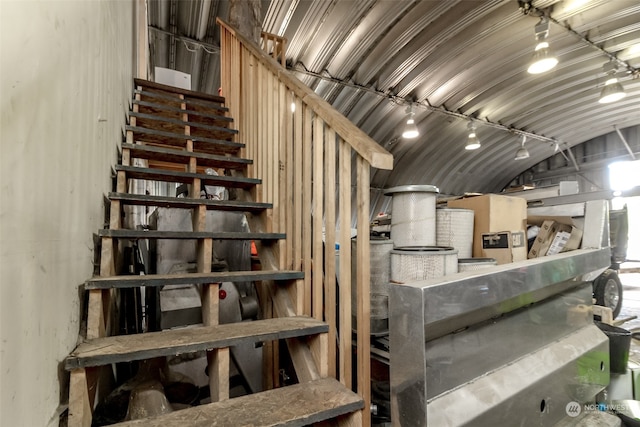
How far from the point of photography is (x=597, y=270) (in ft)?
5.87

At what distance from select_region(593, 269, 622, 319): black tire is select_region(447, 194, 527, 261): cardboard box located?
3529mm

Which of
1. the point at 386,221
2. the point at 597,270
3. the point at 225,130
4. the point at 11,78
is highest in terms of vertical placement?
the point at 225,130

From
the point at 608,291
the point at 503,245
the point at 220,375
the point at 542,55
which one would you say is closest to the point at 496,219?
the point at 503,245

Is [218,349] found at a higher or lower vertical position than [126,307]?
higher

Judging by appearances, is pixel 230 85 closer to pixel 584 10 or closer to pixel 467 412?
pixel 467 412

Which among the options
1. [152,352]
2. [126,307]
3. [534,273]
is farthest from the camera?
[126,307]

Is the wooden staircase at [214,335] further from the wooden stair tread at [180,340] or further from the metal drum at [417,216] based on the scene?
the metal drum at [417,216]

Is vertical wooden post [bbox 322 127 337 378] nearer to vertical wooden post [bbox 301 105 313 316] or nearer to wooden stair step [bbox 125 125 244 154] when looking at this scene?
vertical wooden post [bbox 301 105 313 316]

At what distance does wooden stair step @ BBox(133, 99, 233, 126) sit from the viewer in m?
2.72

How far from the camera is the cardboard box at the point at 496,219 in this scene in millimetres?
1938

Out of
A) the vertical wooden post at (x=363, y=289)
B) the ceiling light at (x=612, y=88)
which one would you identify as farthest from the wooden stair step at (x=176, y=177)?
the ceiling light at (x=612, y=88)

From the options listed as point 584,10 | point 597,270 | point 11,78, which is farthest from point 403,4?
point 11,78

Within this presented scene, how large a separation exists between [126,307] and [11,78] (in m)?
2.16

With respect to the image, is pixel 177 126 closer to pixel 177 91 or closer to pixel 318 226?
pixel 177 91
